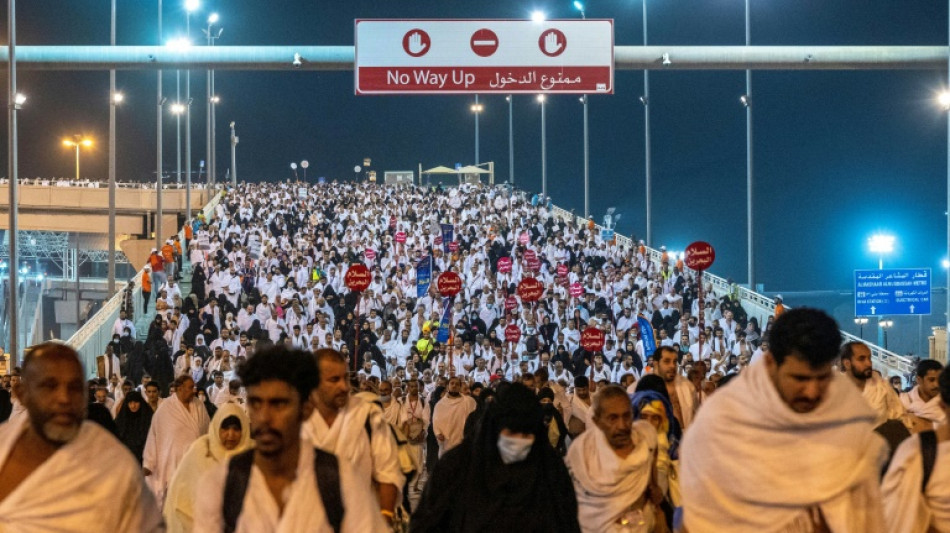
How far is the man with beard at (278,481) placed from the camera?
4.30 m

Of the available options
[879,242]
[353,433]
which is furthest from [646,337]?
[879,242]

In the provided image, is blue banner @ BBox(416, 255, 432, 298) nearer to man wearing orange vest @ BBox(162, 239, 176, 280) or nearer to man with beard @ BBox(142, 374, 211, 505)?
man wearing orange vest @ BBox(162, 239, 176, 280)

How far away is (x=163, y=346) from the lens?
23359 mm

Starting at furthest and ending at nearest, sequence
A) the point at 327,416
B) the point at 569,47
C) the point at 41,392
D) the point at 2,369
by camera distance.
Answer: the point at 2,369, the point at 569,47, the point at 327,416, the point at 41,392

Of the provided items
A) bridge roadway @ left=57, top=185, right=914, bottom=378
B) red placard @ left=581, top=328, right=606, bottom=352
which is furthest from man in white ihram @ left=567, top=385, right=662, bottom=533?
bridge roadway @ left=57, top=185, right=914, bottom=378

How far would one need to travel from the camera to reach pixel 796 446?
418 centimetres

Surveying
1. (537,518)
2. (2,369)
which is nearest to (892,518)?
(537,518)

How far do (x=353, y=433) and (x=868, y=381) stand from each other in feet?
15.2

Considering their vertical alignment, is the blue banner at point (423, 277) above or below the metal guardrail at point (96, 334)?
above

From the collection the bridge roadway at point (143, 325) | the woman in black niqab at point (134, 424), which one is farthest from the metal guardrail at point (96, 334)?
the woman in black niqab at point (134, 424)

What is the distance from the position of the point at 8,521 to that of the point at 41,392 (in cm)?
43

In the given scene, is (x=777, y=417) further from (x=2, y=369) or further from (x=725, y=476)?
(x=2, y=369)

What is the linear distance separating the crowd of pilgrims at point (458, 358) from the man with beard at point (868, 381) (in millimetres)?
39

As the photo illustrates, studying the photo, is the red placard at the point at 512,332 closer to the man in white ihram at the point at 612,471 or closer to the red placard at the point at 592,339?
the red placard at the point at 592,339
